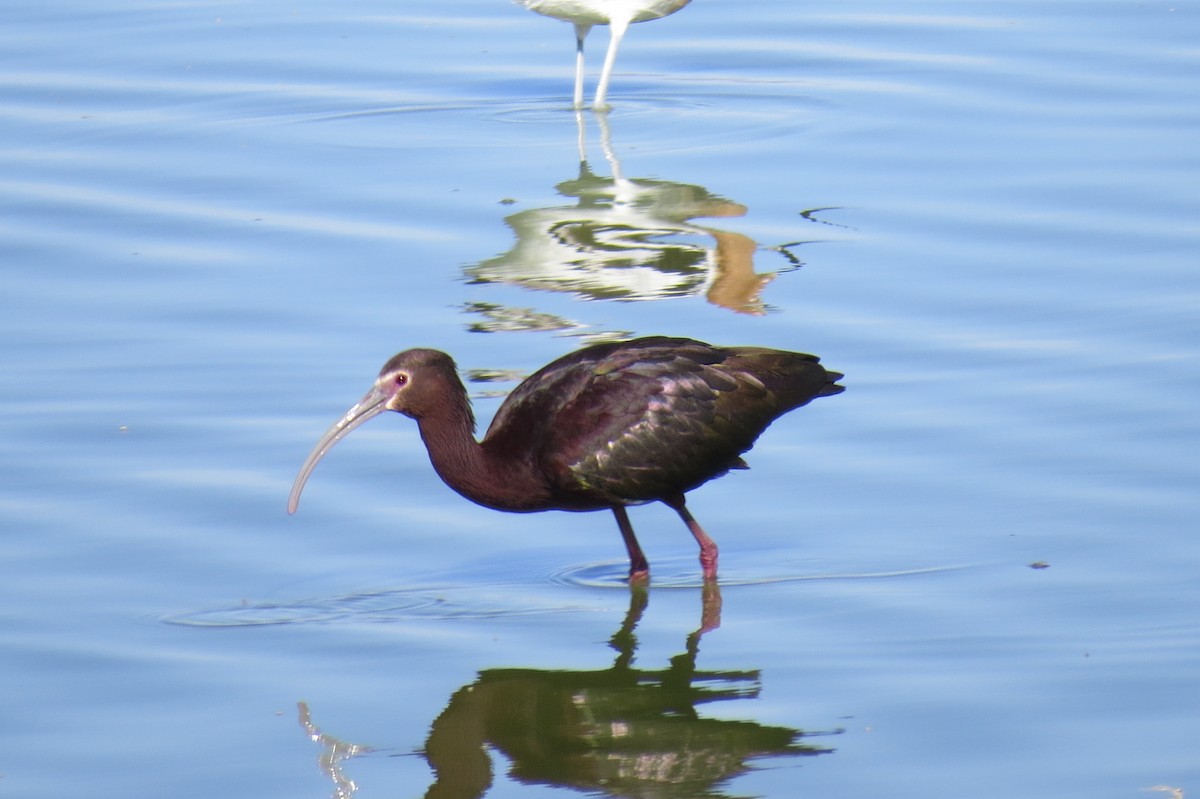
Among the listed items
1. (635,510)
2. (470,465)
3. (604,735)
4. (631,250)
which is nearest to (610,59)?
(631,250)

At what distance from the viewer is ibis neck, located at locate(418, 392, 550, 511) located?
753cm

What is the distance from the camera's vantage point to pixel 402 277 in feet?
36.9

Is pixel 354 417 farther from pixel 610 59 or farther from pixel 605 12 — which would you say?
pixel 605 12

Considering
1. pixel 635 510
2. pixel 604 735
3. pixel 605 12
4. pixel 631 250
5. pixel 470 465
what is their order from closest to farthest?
1. pixel 604 735
2. pixel 470 465
3. pixel 635 510
4. pixel 631 250
5. pixel 605 12

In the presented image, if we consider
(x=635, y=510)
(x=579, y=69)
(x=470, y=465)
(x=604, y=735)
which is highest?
(x=579, y=69)

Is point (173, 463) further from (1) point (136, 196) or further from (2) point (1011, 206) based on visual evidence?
(2) point (1011, 206)

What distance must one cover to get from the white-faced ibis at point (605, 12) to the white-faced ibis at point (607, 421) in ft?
25.2

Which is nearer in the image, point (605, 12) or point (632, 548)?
point (632, 548)

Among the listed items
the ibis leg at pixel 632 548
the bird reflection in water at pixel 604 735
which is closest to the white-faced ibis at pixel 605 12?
the ibis leg at pixel 632 548

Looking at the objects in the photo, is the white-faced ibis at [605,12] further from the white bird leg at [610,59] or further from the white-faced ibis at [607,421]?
the white-faced ibis at [607,421]

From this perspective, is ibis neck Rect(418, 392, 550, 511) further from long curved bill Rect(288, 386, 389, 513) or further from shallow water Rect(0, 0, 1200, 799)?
shallow water Rect(0, 0, 1200, 799)

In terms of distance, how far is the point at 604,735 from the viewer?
21.3ft

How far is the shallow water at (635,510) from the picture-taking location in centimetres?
644

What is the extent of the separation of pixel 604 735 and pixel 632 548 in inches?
52.2
